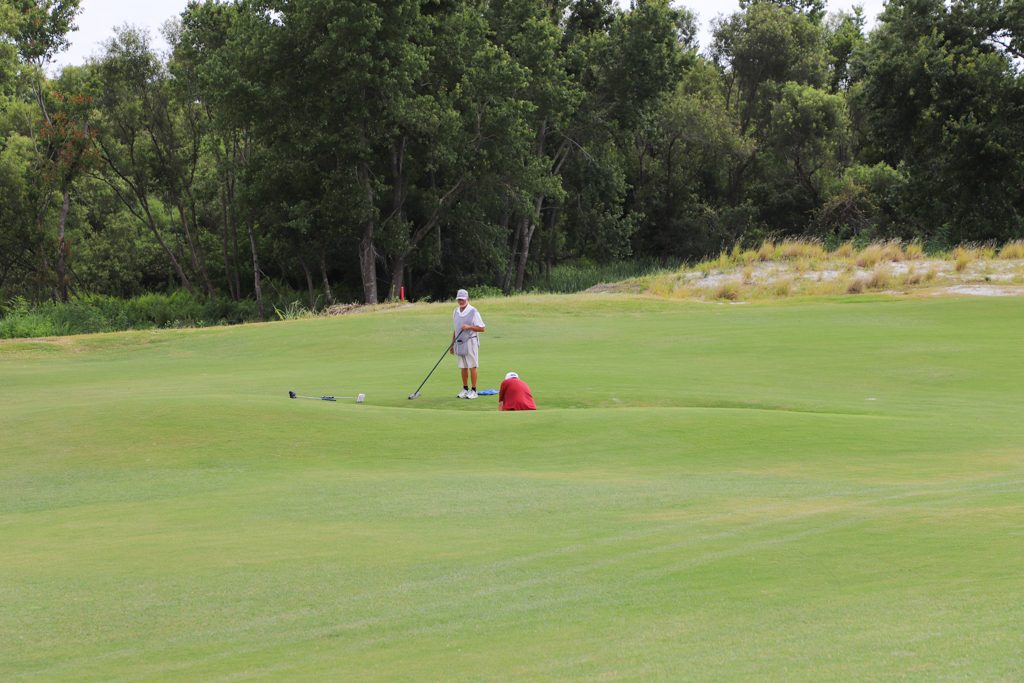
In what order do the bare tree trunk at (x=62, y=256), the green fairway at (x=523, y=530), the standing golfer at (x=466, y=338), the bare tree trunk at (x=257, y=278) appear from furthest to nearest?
1. the bare tree trunk at (x=257, y=278)
2. the bare tree trunk at (x=62, y=256)
3. the standing golfer at (x=466, y=338)
4. the green fairway at (x=523, y=530)

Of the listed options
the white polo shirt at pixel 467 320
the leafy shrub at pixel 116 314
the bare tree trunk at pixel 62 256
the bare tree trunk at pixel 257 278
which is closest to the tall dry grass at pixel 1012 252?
the white polo shirt at pixel 467 320

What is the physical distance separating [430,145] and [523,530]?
4456 centimetres

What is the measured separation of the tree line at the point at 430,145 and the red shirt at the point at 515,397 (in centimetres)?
3206

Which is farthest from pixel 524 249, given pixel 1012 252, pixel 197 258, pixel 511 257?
pixel 1012 252

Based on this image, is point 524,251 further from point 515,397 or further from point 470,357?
point 515,397

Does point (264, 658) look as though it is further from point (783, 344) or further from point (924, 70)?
point (924, 70)

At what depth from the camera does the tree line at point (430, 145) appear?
4959cm

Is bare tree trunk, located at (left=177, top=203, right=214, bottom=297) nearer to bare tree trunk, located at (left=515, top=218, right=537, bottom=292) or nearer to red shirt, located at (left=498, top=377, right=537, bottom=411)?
bare tree trunk, located at (left=515, top=218, right=537, bottom=292)

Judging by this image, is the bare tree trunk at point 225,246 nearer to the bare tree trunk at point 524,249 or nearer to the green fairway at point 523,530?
the bare tree trunk at point 524,249

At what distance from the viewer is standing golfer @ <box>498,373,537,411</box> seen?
17.1 metres

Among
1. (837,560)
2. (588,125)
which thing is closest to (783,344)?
(837,560)

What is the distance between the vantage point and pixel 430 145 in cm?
5206

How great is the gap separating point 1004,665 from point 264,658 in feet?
11.9

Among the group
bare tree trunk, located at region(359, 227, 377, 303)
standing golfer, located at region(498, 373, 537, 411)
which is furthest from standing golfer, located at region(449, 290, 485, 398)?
bare tree trunk, located at region(359, 227, 377, 303)
